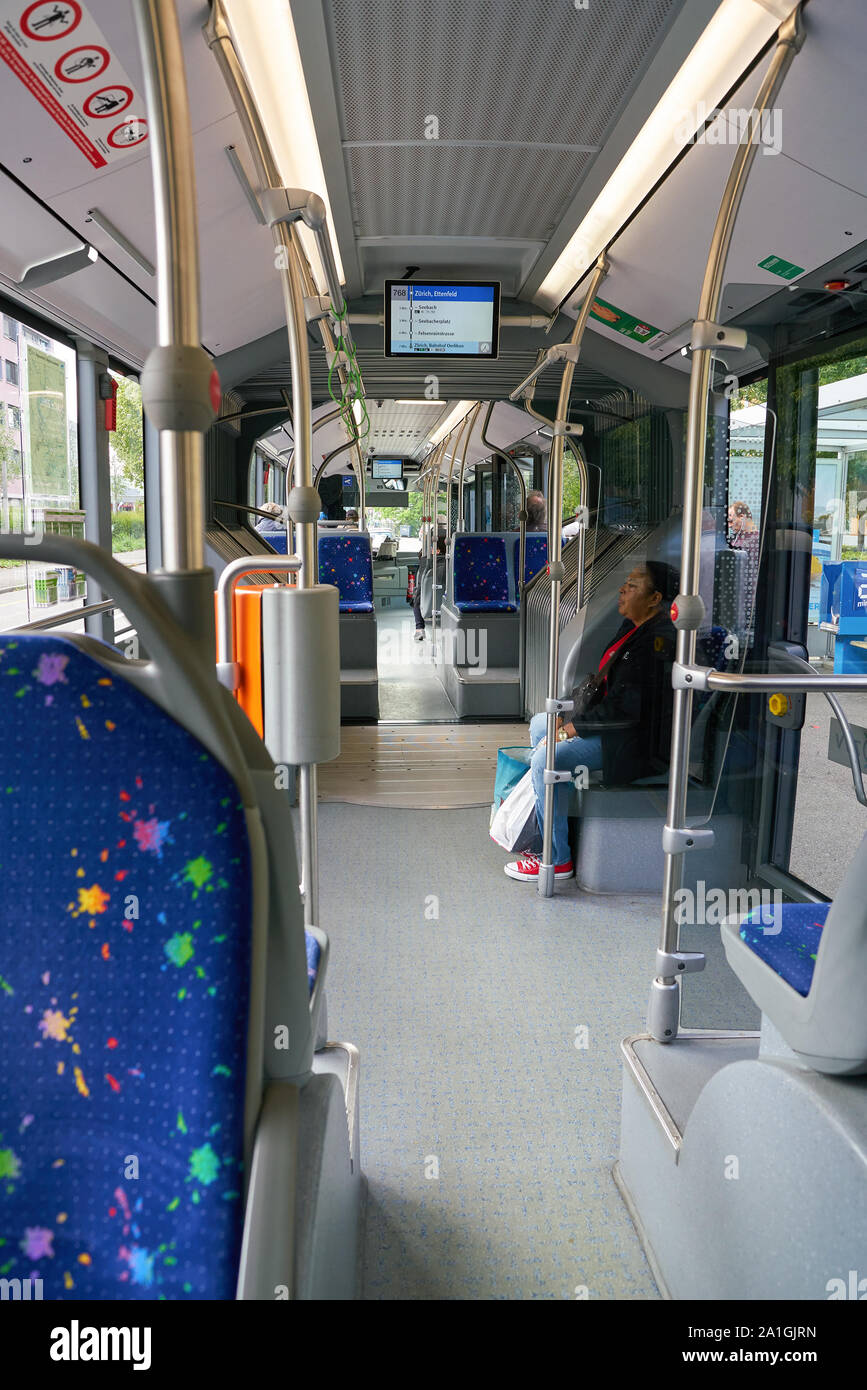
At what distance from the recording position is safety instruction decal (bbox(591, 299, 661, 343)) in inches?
194

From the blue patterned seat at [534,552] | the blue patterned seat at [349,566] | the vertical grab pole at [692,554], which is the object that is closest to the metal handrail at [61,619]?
the vertical grab pole at [692,554]

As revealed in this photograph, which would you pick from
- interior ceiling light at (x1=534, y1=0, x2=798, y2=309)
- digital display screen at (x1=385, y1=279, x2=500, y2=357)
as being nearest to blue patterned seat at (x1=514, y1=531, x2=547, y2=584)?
digital display screen at (x1=385, y1=279, x2=500, y2=357)

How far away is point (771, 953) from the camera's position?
1.81 meters

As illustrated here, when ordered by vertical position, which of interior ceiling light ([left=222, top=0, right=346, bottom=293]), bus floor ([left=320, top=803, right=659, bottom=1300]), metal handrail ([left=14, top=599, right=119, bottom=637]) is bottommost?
bus floor ([left=320, top=803, right=659, bottom=1300])

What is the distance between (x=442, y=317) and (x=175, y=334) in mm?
4503

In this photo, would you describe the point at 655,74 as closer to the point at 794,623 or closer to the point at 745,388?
the point at 745,388

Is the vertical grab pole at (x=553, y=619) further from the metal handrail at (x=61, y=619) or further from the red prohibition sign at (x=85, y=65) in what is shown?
the metal handrail at (x=61, y=619)

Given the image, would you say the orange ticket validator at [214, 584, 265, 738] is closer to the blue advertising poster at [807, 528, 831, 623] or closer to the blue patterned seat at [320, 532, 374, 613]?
the blue advertising poster at [807, 528, 831, 623]

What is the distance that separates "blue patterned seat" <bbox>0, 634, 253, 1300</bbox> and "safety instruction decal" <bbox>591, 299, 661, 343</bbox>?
4.53m

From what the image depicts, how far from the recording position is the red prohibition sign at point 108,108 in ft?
8.13

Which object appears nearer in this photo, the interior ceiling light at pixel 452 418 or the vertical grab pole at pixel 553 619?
the vertical grab pole at pixel 553 619

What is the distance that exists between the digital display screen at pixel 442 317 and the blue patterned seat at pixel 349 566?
3.54 m
